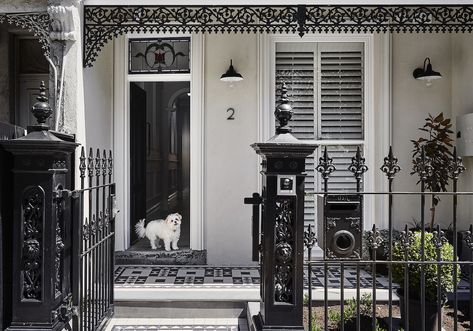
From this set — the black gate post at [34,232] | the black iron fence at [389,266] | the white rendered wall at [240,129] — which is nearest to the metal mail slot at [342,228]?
the black iron fence at [389,266]

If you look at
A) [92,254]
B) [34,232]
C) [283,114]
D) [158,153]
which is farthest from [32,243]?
[158,153]

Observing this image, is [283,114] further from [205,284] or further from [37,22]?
[37,22]

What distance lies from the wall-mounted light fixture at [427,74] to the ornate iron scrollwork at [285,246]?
3.99m

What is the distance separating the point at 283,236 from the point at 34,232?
4.88ft

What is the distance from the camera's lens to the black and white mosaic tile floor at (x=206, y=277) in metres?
4.96

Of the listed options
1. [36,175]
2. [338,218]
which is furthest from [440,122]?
[36,175]

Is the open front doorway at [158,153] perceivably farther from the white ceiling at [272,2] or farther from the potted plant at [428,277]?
the potted plant at [428,277]

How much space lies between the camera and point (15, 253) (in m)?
2.61

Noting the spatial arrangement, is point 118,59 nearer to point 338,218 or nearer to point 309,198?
point 309,198

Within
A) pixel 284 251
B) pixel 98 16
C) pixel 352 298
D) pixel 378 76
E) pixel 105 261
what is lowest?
pixel 352 298

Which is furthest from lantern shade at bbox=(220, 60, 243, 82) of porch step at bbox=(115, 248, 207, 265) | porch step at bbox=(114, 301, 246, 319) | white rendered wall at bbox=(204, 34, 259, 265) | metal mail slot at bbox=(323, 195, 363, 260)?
metal mail slot at bbox=(323, 195, 363, 260)

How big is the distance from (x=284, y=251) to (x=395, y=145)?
3.88 metres

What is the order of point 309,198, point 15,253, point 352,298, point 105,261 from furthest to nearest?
point 309,198 < point 352,298 < point 105,261 < point 15,253

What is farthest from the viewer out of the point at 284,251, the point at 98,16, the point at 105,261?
the point at 98,16
